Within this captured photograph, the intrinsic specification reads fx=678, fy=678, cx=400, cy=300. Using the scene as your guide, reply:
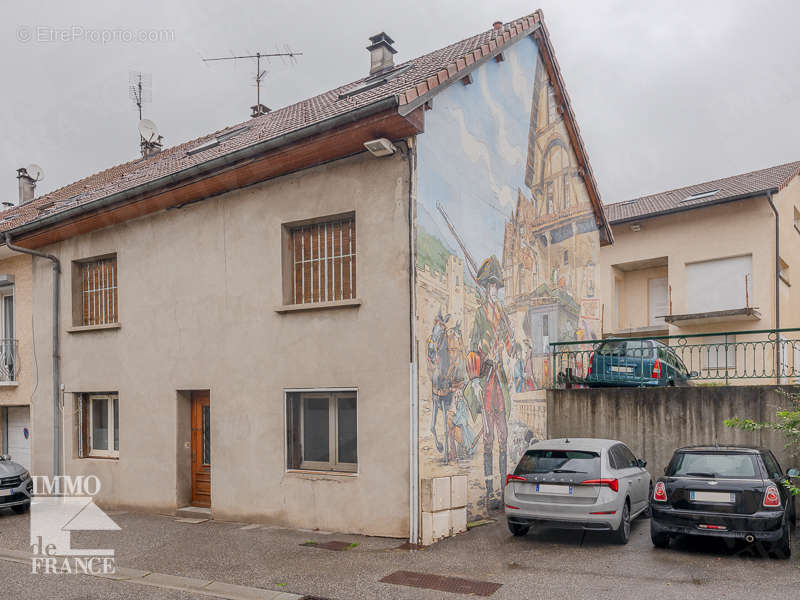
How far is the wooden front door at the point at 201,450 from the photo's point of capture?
1194 centimetres

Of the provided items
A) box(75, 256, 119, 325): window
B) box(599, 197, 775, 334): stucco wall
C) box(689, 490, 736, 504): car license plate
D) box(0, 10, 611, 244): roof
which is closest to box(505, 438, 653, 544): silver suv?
box(689, 490, 736, 504): car license plate

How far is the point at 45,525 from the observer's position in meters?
10.9

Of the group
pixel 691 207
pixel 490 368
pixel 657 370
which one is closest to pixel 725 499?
pixel 490 368

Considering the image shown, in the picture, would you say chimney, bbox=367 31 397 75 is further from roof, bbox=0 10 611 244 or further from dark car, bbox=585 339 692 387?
dark car, bbox=585 339 692 387

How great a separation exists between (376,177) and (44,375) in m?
8.76

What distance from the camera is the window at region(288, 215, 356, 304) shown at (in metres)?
10.6

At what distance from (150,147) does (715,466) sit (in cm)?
1875

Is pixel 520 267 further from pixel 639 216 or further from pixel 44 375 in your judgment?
pixel 639 216

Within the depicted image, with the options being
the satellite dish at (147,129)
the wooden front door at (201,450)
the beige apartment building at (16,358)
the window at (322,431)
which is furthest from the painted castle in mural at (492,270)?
the satellite dish at (147,129)

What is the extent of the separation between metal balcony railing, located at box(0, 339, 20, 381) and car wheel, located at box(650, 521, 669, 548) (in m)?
13.1

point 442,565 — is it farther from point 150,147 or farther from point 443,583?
point 150,147

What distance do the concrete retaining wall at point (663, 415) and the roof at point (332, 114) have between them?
6.44m

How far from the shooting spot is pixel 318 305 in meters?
10.4

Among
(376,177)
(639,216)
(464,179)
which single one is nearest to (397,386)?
(376,177)
